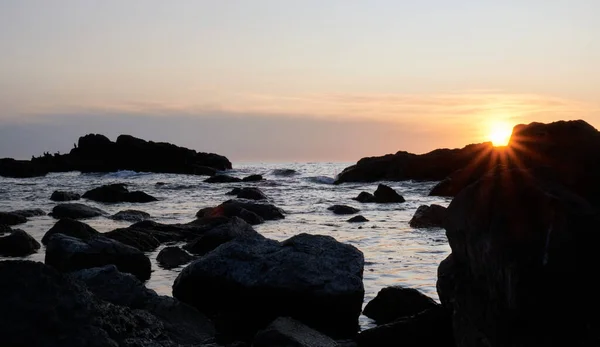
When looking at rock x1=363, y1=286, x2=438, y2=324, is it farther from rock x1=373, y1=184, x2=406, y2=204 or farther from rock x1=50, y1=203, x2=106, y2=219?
rock x1=373, y1=184, x2=406, y2=204

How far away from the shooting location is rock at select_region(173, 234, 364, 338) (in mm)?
7148

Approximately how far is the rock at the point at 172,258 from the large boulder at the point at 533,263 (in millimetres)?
6390

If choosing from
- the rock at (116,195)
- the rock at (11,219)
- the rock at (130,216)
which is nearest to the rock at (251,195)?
the rock at (116,195)

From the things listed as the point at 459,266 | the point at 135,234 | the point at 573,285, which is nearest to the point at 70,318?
the point at 459,266

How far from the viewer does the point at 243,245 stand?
26.2ft

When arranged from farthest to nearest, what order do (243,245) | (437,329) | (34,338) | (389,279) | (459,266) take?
(389,279)
(243,245)
(437,329)
(459,266)
(34,338)

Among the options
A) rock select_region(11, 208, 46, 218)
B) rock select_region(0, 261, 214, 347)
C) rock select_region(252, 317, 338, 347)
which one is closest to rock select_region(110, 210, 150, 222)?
rock select_region(11, 208, 46, 218)

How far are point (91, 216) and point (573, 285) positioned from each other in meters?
15.8

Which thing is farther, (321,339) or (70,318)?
(321,339)

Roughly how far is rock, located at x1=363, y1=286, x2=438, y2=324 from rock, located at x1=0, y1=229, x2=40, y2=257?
658 cm

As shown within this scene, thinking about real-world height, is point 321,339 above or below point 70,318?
below

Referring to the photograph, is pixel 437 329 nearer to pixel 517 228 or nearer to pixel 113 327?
pixel 517 228

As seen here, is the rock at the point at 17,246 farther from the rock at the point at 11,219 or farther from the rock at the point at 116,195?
the rock at the point at 116,195

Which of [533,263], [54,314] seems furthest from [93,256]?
[533,263]
